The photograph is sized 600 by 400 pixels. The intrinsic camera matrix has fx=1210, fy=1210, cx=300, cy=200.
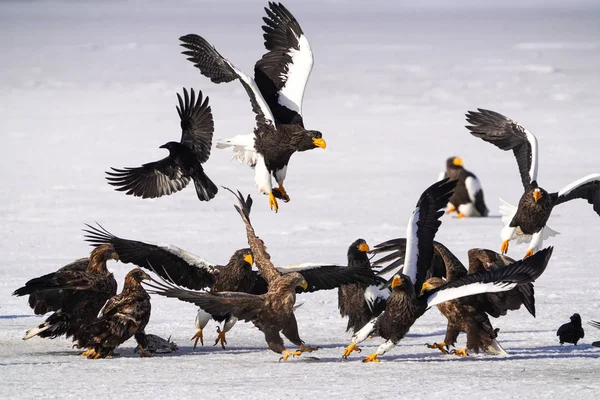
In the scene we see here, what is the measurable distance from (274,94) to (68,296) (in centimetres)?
355

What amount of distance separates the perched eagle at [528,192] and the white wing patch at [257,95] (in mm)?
1758

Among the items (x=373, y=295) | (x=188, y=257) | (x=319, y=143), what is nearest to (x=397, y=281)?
(x=373, y=295)

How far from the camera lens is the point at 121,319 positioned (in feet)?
21.9

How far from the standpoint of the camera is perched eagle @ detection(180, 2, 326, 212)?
370 inches

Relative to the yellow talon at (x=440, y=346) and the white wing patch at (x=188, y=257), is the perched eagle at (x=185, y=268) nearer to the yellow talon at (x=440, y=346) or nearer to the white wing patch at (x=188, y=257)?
the white wing patch at (x=188, y=257)

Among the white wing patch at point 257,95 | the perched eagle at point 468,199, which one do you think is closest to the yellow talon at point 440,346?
the white wing patch at point 257,95

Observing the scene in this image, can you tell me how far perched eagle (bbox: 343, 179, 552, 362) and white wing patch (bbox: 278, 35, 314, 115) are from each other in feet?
9.99

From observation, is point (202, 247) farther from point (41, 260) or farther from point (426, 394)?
point (426, 394)

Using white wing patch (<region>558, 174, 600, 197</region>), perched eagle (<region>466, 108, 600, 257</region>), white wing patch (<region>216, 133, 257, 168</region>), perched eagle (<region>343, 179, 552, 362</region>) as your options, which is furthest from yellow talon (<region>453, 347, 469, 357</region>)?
white wing patch (<region>216, 133, 257, 168</region>)

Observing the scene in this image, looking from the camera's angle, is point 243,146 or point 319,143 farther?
point 243,146

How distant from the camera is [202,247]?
11219mm

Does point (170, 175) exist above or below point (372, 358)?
above

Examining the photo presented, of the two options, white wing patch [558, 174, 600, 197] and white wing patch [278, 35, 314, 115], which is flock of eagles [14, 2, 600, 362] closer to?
white wing patch [278, 35, 314, 115]

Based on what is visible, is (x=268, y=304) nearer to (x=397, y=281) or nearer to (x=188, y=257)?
(x=397, y=281)
